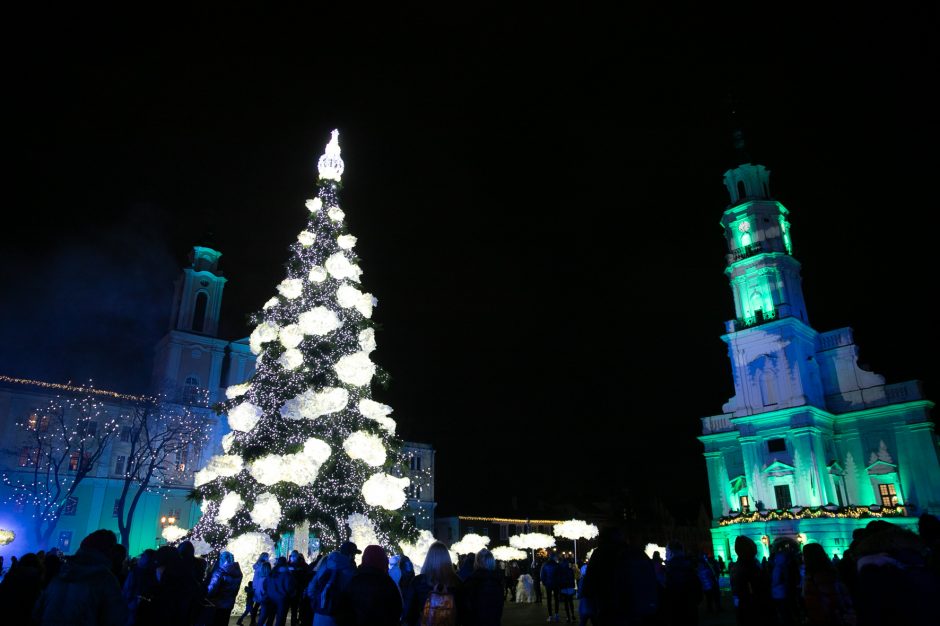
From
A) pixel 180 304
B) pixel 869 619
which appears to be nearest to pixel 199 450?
pixel 180 304

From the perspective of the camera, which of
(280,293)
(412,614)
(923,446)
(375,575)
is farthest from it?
(923,446)

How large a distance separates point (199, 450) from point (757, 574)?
39478 mm

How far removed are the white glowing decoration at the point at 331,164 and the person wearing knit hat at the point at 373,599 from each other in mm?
14857

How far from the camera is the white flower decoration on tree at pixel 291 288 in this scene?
1570 cm

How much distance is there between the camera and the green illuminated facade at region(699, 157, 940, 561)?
36.2m

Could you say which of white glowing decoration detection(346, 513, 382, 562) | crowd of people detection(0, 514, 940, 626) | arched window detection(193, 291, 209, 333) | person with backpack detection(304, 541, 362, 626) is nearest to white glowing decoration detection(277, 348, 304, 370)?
white glowing decoration detection(346, 513, 382, 562)

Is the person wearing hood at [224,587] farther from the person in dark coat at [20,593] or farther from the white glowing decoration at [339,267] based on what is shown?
the white glowing decoration at [339,267]

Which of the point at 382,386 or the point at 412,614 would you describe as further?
Result: the point at 382,386

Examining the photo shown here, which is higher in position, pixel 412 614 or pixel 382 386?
pixel 382 386

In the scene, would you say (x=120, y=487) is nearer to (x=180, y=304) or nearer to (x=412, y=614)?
(x=180, y=304)

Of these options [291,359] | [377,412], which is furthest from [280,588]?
[291,359]

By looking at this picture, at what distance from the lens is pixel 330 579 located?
22.3 feet

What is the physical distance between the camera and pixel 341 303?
16.0 meters

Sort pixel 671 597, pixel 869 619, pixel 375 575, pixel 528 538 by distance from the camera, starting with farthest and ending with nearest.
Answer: pixel 528 538 < pixel 671 597 < pixel 375 575 < pixel 869 619
